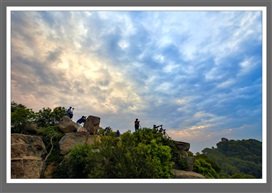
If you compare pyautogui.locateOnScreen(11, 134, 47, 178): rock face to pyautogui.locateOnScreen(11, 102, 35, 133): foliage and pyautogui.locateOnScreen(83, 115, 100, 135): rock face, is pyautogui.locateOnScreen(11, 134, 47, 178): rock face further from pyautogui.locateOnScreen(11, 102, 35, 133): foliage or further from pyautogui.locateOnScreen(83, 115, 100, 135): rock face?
pyautogui.locateOnScreen(83, 115, 100, 135): rock face

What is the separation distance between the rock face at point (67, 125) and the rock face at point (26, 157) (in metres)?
1.95

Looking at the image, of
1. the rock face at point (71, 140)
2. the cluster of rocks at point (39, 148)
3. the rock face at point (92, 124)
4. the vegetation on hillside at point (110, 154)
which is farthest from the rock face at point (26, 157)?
the rock face at point (92, 124)

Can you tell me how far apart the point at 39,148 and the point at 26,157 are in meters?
1.50

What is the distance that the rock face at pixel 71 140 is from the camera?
10046 mm

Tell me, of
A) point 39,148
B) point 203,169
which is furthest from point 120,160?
point 203,169

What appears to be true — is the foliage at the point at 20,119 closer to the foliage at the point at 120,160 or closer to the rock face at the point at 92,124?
the rock face at the point at 92,124

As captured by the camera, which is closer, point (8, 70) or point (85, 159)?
point (8, 70)

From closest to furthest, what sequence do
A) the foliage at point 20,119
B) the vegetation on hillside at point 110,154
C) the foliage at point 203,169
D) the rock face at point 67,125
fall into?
the vegetation on hillside at point 110,154
the foliage at point 20,119
the foliage at point 203,169
the rock face at point 67,125

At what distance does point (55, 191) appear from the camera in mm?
4441

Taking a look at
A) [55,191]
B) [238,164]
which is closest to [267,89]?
[55,191]

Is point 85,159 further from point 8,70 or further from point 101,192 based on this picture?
point 8,70

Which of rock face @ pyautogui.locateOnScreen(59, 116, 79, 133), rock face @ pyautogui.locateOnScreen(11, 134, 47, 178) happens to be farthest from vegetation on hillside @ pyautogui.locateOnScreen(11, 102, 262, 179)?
rock face @ pyautogui.locateOnScreen(11, 134, 47, 178)

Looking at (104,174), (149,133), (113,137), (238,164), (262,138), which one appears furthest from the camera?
(238,164)

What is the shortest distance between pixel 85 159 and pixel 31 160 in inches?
86.3
